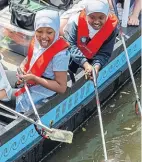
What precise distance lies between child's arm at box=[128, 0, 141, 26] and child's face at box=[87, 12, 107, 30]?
1.38m

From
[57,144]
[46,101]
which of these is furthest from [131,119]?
[46,101]

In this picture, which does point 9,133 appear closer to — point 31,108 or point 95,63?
point 31,108

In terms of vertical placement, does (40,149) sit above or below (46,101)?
below

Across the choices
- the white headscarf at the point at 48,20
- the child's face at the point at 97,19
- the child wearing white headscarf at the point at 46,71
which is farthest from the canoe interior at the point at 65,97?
the white headscarf at the point at 48,20

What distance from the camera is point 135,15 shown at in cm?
688

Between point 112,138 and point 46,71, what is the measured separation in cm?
153

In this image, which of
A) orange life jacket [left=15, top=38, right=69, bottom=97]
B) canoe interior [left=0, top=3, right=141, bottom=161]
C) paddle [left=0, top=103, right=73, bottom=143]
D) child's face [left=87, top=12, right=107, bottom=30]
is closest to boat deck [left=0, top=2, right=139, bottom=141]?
canoe interior [left=0, top=3, right=141, bottom=161]

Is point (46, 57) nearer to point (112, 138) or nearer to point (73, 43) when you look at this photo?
point (73, 43)

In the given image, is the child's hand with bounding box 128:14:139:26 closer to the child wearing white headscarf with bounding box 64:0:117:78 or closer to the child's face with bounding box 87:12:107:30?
the child wearing white headscarf with bounding box 64:0:117:78

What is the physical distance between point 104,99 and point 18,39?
134 centimetres

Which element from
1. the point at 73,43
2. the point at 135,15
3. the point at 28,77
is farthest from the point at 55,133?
the point at 135,15

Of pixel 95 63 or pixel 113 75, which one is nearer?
pixel 95 63

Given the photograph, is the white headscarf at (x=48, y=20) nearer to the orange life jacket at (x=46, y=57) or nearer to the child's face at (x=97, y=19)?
the orange life jacket at (x=46, y=57)

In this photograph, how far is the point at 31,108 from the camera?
513cm
